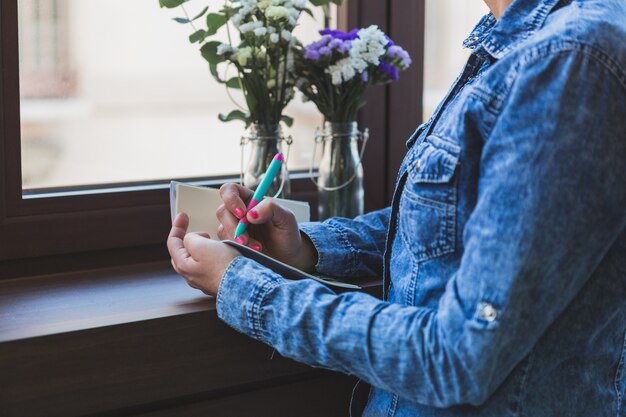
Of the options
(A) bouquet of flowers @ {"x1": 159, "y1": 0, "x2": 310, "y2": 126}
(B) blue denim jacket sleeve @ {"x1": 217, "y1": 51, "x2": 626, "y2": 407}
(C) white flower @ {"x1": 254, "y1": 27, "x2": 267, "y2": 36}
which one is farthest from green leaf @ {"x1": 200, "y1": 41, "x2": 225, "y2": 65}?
(B) blue denim jacket sleeve @ {"x1": 217, "y1": 51, "x2": 626, "y2": 407}

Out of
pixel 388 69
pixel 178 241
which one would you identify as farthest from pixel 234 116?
pixel 178 241

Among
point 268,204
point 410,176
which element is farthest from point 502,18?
point 268,204

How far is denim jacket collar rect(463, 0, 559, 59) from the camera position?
2.93 ft

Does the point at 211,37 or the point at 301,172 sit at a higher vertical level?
the point at 211,37

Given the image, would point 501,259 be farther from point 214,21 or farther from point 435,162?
point 214,21

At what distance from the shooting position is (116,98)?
1458 mm

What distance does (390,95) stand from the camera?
5.53ft

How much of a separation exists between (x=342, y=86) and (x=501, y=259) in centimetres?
72

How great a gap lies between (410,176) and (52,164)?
0.71 meters

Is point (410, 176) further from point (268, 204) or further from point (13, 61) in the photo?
point (13, 61)

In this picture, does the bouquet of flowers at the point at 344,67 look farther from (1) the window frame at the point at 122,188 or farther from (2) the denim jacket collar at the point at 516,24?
(2) the denim jacket collar at the point at 516,24

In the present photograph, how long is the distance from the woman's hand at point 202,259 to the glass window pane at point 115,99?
1.41ft

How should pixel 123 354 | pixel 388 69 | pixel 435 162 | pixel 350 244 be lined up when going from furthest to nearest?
pixel 388 69 < pixel 350 244 < pixel 123 354 < pixel 435 162

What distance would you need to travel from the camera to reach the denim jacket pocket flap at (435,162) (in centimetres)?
88
